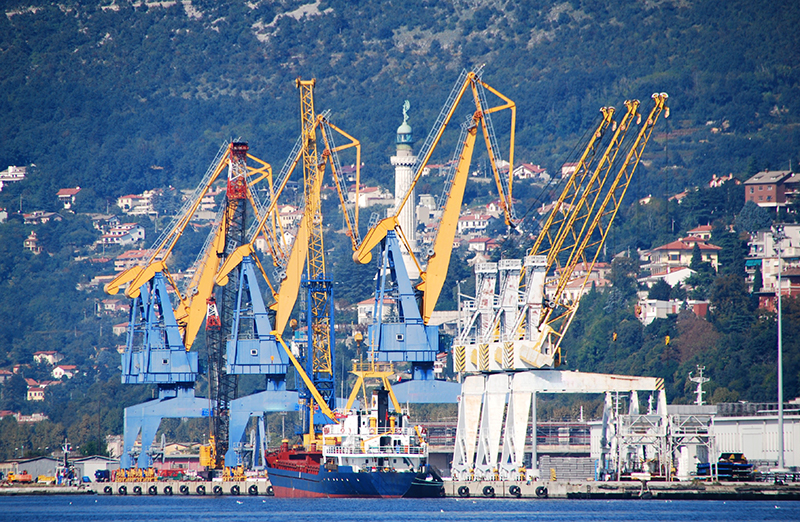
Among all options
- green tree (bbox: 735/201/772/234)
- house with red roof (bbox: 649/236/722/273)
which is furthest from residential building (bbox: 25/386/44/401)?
green tree (bbox: 735/201/772/234)

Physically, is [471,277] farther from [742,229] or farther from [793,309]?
[793,309]

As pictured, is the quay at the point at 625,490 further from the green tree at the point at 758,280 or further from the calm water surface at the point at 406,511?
the green tree at the point at 758,280

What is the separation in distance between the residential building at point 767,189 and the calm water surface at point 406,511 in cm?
11051

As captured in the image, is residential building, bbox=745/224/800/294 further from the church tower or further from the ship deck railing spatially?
the ship deck railing

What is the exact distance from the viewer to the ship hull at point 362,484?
68750mm

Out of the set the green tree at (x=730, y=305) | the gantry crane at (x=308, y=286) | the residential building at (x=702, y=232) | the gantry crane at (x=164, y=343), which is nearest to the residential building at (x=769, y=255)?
the green tree at (x=730, y=305)

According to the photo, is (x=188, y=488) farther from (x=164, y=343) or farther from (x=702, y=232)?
(x=702, y=232)

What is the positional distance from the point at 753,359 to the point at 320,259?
143 ft

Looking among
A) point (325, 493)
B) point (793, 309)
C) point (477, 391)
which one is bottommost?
point (325, 493)

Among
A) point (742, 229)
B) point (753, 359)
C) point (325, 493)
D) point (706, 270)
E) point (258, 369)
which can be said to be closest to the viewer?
point (325, 493)

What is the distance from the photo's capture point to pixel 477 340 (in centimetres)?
8288

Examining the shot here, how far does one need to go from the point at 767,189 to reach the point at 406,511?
124919 millimetres

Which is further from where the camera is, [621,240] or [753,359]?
[621,240]

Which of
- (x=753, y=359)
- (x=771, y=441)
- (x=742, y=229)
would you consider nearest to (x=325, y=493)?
(x=771, y=441)
